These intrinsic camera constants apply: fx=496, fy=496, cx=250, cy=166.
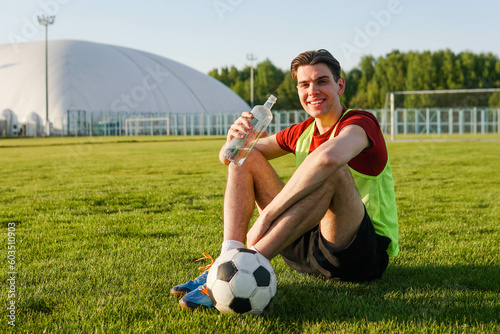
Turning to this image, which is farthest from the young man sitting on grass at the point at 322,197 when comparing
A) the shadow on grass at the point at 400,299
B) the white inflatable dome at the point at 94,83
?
the white inflatable dome at the point at 94,83

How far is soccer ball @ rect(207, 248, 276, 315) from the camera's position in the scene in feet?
8.06

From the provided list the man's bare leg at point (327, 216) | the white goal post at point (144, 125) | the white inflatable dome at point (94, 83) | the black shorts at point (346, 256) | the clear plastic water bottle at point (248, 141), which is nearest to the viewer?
the man's bare leg at point (327, 216)

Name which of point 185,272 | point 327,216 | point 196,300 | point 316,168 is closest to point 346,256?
point 327,216

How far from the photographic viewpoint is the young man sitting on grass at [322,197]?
2535 mm

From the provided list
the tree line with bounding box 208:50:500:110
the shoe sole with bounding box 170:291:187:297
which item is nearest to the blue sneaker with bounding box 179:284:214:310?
the shoe sole with bounding box 170:291:187:297

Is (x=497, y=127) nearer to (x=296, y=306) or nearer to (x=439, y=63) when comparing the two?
(x=439, y=63)

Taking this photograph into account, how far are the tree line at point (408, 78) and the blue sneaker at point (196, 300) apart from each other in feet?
105

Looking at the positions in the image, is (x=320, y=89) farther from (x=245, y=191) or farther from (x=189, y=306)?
(x=189, y=306)

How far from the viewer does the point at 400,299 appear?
274 centimetres

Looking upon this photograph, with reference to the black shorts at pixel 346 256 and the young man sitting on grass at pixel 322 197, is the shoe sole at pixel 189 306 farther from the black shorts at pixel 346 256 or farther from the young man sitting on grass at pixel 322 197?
the black shorts at pixel 346 256

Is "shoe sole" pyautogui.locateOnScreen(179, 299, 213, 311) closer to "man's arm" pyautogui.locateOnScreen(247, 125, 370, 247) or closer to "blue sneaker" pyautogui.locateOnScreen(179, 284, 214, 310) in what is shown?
"blue sneaker" pyautogui.locateOnScreen(179, 284, 214, 310)

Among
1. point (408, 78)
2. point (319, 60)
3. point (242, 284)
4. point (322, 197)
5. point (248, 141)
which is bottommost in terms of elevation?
point (242, 284)

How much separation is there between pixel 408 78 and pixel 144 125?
2887 centimetres

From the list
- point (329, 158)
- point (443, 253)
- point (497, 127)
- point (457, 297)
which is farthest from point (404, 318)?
point (497, 127)
